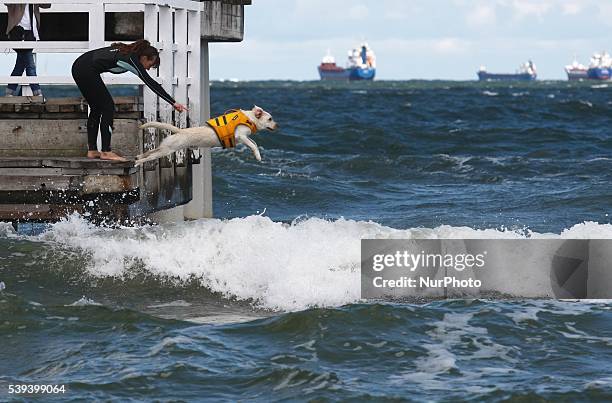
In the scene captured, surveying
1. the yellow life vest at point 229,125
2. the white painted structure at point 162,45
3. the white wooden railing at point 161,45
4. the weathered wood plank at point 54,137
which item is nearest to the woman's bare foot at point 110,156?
the weathered wood plank at point 54,137

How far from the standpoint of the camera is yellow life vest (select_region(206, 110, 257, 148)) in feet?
43.6

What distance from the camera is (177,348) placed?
35.9 ft

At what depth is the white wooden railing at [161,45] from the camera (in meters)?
14.4

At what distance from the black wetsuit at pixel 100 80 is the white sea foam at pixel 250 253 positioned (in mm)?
1039

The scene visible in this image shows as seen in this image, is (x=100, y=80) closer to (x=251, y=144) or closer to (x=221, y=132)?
(x=221, y=132)

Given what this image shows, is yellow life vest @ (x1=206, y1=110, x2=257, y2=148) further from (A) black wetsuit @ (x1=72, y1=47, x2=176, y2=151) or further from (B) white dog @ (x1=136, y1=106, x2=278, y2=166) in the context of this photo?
(A) black wetsuit @ (x1=72, y1=47, x2=176, y2=151)

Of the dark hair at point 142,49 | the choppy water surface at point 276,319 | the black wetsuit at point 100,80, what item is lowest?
the choppy water surface at point 276,319

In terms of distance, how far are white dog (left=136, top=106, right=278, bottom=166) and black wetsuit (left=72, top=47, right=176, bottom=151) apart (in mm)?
377

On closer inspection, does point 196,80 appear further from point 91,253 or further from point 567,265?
point 567,265

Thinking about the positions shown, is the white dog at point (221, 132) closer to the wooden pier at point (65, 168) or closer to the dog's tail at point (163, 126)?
the dog's tail at point (163, 126)

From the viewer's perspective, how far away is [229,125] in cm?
1337

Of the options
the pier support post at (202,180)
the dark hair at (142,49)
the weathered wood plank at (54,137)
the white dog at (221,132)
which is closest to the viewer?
the white dog at (221,132)

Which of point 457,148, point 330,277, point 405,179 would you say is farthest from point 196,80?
point 457,148

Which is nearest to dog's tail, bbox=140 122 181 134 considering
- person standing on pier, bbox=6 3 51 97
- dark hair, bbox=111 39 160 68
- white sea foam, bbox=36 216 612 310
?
dark hair, bbox=111 39 160 68
